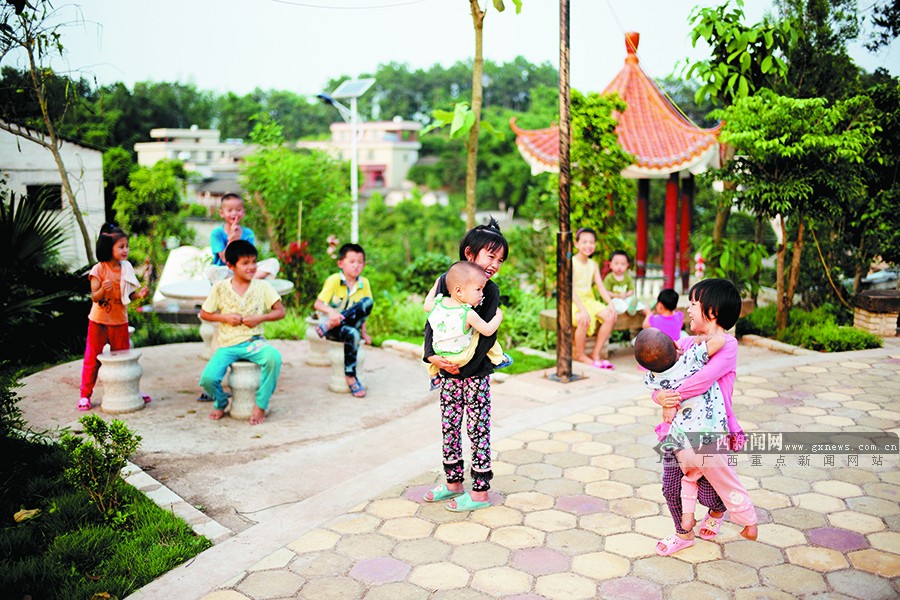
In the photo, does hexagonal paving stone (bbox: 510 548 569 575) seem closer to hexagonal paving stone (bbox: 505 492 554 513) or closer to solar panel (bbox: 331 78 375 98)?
hexagonal paving stone (bbox: 505 492 554 513)

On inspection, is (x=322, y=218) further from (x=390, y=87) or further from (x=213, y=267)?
(x=390, y=87)

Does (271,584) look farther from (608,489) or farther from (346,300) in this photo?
(346,300)

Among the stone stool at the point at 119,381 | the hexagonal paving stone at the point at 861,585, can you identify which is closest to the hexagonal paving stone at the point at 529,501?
the hexagonal paving stone at the point at 861,585

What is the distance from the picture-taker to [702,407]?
367 centimetres

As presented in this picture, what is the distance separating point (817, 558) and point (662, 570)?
78cm

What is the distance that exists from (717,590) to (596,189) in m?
6.47

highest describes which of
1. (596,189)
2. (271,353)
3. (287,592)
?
(596,189)

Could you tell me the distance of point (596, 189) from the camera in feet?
30.6

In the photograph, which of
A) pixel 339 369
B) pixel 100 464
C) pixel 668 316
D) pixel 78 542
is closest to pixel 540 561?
pixel 78 542

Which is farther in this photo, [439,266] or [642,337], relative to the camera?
[439,266]

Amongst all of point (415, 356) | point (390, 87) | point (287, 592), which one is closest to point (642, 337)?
point (287, 592)

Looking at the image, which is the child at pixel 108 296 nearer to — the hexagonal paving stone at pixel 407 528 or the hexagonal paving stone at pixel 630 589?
the hexagonal paving stone at pixel 407 528

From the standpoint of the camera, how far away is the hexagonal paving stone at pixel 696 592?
11.2ft

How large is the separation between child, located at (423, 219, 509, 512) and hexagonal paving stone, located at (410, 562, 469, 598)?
646 mm
